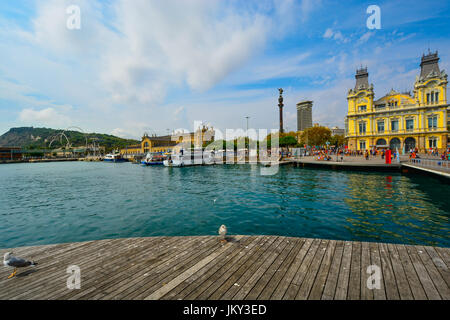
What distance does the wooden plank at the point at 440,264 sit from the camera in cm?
429

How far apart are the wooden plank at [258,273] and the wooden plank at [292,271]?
461 millimetres

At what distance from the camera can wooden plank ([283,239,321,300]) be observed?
12.6ft

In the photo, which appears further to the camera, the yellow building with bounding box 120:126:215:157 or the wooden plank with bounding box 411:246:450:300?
the yellow building with bounding box 120:126:215:157

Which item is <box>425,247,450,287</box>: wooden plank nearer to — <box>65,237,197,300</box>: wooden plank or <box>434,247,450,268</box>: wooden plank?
<box>434,247,450,268</box>: wooden plank

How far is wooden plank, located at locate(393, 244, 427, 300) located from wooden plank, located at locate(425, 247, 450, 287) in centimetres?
48

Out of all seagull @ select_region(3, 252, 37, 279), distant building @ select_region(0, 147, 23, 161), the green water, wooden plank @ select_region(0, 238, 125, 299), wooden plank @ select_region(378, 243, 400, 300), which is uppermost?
distant building @ select_region(0, 147, 23, 161)

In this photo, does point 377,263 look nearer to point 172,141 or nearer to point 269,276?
point 269,276

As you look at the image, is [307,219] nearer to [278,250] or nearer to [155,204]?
[278,250]

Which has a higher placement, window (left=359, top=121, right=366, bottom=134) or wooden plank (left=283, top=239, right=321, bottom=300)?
window (left=359, top=121, right=366, bottom=134)

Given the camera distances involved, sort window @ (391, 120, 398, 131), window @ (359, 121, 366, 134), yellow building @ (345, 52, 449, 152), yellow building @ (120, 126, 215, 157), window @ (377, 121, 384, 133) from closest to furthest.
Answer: yellow building @ (345, 52, 449, 152) < window @ (391, 120, 398, 131) < window @ (377, 121, 384, 133) < window @ (359, 121, 366, 134) < yellow building @ (120, 126, 215, 157)

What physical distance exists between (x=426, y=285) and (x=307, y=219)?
7501 mm

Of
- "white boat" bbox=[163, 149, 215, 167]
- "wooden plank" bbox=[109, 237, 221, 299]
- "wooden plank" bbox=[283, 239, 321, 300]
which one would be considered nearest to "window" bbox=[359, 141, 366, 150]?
"white boat" bbox=[163, 149, 215, 167]

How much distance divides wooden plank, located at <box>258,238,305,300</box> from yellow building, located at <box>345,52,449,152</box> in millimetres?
60868

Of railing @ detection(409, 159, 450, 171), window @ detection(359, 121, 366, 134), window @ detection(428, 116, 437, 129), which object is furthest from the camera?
window @ detection(359, 121, 366, 134)
